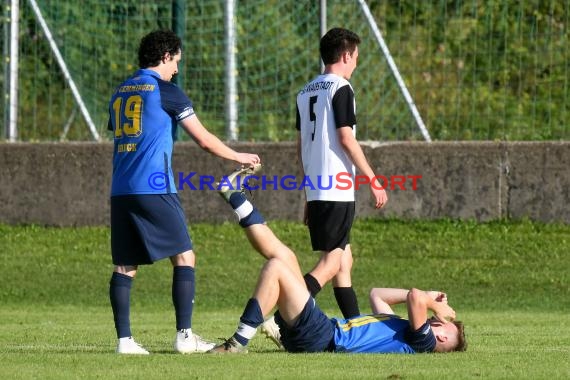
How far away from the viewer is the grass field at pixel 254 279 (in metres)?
10.7

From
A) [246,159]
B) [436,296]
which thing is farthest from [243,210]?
[436,296]

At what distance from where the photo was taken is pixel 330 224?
9.74m

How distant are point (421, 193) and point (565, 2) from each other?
260cm

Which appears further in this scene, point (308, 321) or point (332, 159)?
point (332, 159)

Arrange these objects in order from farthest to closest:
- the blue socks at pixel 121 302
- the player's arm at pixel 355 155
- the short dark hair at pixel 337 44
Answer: the short dark hair at pixel 337 44 → the player's arm at pixel 355 155 → the blue socks at pixel 121 302

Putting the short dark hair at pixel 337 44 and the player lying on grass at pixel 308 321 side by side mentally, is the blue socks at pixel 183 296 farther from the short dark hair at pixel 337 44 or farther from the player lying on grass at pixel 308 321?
the short dark hair at pixel 337 44

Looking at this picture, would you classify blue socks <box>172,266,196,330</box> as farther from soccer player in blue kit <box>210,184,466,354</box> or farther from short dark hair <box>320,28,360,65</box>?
short dark hair <box>320,28,360,65</box>

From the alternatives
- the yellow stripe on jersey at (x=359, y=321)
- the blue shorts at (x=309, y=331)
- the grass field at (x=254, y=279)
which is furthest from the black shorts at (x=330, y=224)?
the blue shorts at (x=309, y=331)

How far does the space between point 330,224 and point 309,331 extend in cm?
144

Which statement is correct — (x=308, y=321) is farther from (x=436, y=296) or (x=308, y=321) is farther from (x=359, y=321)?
(x=436, y=296)

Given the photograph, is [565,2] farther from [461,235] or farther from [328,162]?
[328,162]

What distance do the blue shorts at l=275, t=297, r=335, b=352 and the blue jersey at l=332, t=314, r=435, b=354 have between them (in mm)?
83

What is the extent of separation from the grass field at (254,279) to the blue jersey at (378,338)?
2.06 ft

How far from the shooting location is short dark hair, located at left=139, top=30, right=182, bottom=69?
28.9 ft
